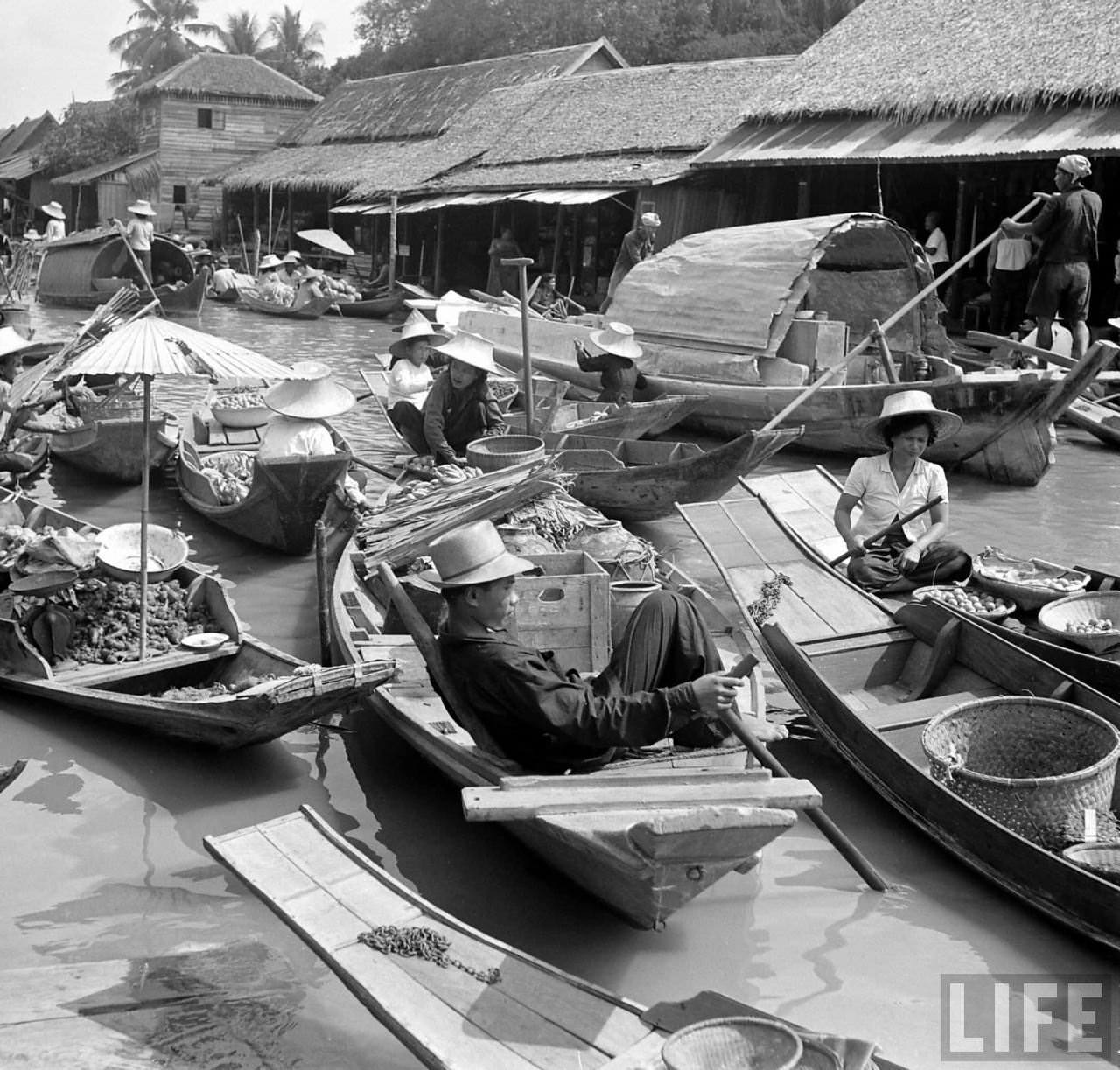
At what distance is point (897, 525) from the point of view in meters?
6.20

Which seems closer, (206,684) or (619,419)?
(206,684)

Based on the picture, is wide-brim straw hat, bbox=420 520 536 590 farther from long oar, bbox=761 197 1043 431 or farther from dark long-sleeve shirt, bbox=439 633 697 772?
long oar, bbox=761 197 1043 431

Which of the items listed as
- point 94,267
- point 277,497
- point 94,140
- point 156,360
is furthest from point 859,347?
point 94,140

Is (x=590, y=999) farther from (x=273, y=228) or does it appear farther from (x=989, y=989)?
(x=273, y=228)

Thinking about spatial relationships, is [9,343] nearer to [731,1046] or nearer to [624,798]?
[624,798]

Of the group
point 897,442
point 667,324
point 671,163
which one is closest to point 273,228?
point 671,163

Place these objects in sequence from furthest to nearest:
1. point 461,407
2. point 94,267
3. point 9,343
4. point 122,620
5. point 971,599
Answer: point 94,267, point 9,343, point 461,407, point 122,620, point 971,599

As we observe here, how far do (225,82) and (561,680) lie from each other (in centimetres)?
3423

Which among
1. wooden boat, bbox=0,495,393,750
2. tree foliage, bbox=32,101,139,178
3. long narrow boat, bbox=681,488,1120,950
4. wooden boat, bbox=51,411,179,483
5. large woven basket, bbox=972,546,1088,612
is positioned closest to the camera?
long narrow boat, bbox=681,488,1120,950

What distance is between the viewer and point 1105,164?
13.1 m

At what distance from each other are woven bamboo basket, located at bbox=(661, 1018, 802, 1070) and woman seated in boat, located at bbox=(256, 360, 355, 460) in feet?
17.7

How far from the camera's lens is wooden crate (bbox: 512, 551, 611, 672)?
4.91 meters

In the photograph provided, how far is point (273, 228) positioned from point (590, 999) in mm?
29921

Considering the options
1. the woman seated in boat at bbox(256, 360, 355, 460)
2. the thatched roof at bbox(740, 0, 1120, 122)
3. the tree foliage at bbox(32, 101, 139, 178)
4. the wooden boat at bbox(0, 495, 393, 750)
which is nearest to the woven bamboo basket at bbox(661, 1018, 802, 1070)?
the wooden boat at bbox(0, 495, 393, 750)
